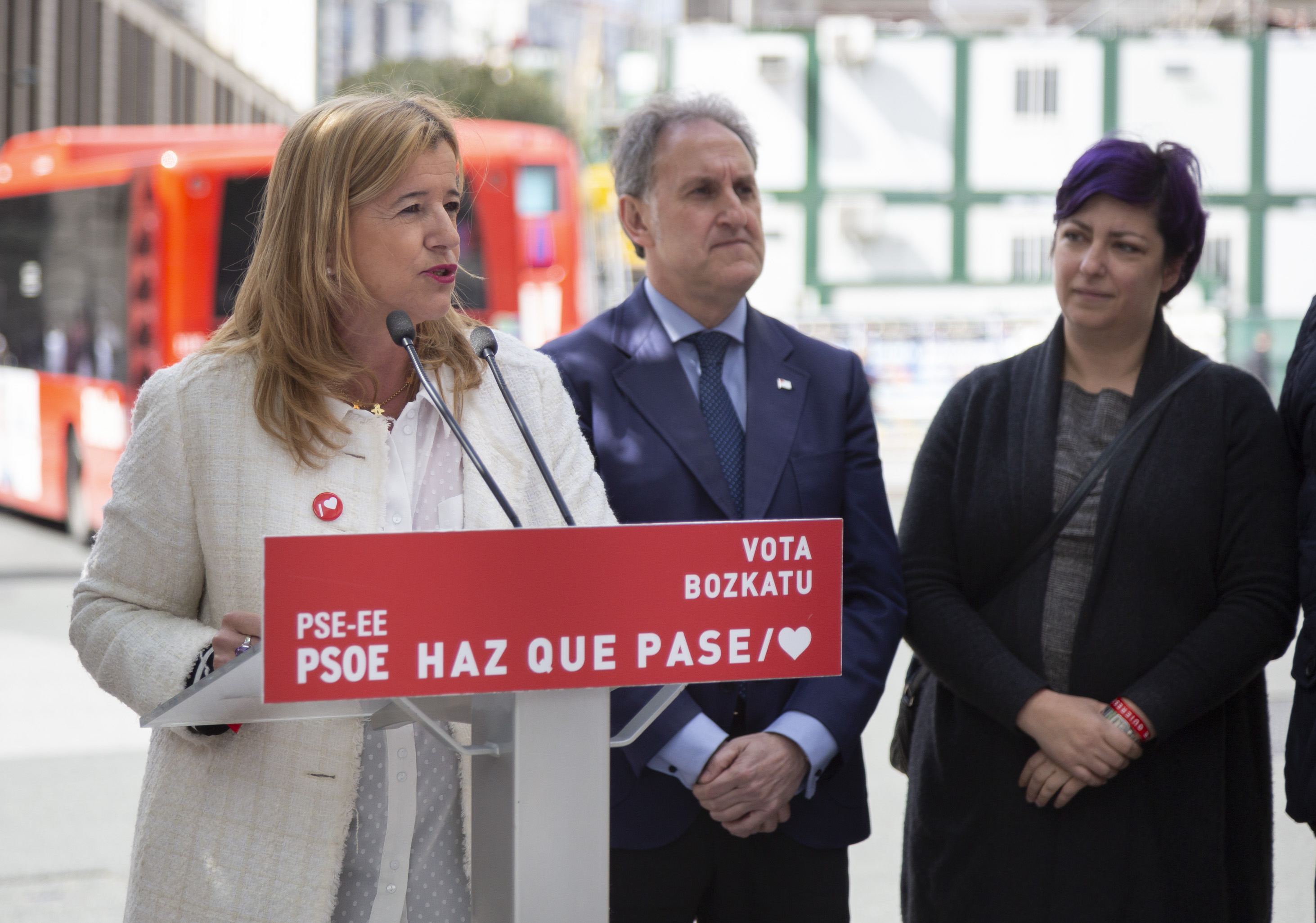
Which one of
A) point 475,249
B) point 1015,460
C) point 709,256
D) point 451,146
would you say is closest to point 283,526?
point 451,146

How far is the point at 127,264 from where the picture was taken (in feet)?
36.0

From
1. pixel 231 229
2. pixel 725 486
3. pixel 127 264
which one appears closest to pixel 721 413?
pixel 725 486

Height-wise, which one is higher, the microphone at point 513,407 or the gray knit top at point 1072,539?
the microphone at point 513,407

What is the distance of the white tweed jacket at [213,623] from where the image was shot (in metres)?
1.81

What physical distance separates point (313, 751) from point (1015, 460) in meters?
1.48

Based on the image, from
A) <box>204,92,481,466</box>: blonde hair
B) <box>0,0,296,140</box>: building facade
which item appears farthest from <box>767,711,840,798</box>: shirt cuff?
<box>0,0,296,140</box>: building facade

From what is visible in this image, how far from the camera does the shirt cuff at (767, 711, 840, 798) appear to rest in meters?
2.34

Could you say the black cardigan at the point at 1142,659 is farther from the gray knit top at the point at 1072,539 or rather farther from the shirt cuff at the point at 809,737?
the shirt cuff at the point at 809,737

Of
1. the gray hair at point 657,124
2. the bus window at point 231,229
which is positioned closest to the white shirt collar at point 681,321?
the gray hair at point 657,124

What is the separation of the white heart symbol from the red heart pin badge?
0.70m

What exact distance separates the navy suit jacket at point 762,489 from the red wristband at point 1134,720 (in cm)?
42

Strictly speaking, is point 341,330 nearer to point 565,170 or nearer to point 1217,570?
point 1217,570

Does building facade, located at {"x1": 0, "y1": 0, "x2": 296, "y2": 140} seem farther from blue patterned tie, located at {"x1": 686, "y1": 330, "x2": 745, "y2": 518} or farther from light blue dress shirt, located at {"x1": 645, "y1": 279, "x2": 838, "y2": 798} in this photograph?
light blue dress shirt, located at {"x1": 645, "y1": 279, "x2": 838, "y2": 798}

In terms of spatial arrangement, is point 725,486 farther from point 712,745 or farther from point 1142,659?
point 1142,659
